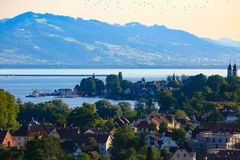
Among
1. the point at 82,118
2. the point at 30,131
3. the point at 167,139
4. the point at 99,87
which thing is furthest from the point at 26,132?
the point at 99,87

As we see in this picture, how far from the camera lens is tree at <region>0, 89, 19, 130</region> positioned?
3412cm

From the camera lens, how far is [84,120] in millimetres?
33938

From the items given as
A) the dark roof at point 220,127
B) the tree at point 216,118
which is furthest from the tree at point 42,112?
the dark roof at point 220,127

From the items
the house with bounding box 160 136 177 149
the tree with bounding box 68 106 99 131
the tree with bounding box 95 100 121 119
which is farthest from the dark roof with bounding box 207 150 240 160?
the tree with bounding box 95 100 121 119

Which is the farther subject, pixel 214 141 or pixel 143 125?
pixel 143 125

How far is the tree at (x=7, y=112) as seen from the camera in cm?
3412

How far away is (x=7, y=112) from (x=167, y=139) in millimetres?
9104

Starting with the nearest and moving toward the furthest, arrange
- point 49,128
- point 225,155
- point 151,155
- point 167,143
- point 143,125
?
1. point 151,155
2. point 225,155
3. point 167,143
4. point 49,128
5. point 143,125

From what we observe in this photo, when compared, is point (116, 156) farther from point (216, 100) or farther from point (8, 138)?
point (216, 100)

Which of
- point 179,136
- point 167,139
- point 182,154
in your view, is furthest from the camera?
point 179,136

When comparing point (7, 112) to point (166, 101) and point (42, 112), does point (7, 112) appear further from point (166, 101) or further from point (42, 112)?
point (166, 101)

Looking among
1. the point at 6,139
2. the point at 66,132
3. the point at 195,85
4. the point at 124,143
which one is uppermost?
the point at 195,85

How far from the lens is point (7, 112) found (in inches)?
1373

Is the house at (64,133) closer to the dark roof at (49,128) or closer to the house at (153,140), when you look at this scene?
the dark roof at (49,128)
